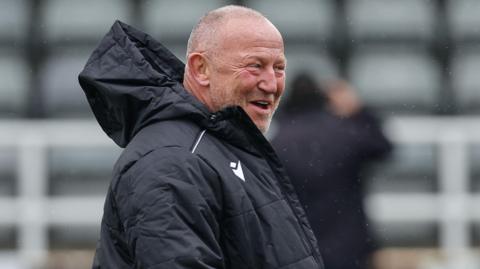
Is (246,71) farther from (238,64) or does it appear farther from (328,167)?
(328,167)

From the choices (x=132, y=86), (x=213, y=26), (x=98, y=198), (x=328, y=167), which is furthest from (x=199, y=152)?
(x=98, y=198)

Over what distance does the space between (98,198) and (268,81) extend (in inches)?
252

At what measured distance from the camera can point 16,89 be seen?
35.9ft

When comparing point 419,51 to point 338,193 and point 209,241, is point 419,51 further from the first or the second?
point 209,241

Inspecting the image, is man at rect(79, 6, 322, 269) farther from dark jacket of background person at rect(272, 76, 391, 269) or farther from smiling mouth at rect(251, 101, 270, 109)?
dark jacket of background person at rect(272, 76, 391, 269)

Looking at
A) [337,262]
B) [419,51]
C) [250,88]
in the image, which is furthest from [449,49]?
[250,88]

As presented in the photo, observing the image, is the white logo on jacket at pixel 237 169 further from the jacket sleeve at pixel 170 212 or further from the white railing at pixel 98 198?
the white railing at pixel 98 198

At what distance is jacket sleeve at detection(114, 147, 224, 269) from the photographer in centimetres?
306

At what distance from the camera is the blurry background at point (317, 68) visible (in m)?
10.4

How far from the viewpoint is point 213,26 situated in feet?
11.1

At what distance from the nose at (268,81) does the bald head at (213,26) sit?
128mm

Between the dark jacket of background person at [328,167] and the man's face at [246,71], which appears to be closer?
the man's face at [246,71]

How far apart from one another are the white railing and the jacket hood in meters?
5.87

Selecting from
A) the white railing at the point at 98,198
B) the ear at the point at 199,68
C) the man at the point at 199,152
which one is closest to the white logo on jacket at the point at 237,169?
the man at the point at 199,152
